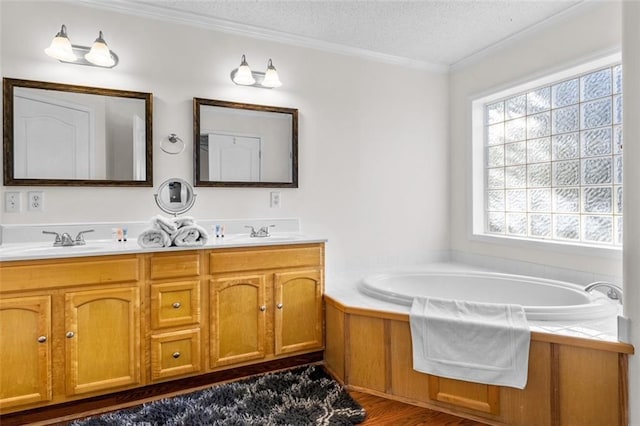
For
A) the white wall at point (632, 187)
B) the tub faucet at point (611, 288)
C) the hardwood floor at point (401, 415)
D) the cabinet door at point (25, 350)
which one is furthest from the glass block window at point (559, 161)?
the cabinet door at point (25, 350)

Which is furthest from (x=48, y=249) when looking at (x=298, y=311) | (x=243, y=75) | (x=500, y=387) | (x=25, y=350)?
(x=500, y=387)

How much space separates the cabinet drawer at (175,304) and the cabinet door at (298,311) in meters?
0.52

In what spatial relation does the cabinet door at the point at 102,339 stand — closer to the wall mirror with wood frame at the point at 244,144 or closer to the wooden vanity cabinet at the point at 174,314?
the wooden vanity cabinet at the point at 174,314

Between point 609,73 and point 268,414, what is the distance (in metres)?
3.10

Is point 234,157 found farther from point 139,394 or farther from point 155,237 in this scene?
point 139,394

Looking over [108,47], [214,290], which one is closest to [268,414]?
[214,290]

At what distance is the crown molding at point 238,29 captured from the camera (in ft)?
7.73

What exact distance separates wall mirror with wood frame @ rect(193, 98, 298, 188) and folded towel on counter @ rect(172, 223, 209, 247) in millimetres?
537

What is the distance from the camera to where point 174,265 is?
2.09 metres

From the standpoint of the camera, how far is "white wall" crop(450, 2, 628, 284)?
2.32 meters

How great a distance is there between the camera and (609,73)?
2.40 meters

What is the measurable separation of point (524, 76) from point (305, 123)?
71.2 inches

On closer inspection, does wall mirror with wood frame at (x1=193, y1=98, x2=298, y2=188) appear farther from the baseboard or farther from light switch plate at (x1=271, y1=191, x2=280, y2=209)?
the baseboard

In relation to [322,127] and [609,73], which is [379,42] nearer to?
[322,127]
